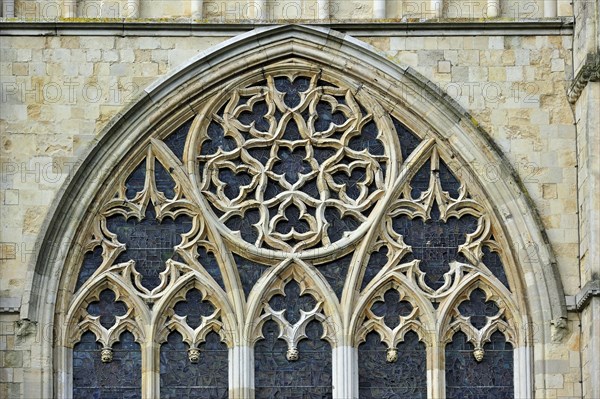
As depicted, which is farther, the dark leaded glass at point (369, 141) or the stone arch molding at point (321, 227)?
the dark leaded glass at point (369, 141)

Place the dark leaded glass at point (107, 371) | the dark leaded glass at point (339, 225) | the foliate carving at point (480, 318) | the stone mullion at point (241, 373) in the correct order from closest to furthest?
the stone mullion at point (241, 373), the dark leaded glass at point (107, 371), the foliate carving at point (480, 318), the dark leaded glass at point (339, 225)

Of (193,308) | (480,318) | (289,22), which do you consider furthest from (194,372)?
(289,22)

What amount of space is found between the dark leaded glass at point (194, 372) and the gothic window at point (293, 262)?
21 millimetres

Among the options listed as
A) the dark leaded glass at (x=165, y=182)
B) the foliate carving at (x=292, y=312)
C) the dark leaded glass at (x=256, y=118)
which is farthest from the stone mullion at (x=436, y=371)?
the dark leaded glass at (x=165, y=182)

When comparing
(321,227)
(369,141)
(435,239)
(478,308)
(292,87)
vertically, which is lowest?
(478,308)

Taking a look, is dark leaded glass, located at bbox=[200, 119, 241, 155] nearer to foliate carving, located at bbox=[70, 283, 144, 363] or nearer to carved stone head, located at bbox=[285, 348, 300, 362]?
foliate carving, located at bbox=[70, 283, 144, 363]

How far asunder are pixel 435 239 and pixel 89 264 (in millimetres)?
3878

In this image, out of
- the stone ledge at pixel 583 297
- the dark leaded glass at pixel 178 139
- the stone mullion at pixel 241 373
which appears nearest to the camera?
the stone ledge at pixel 583 297

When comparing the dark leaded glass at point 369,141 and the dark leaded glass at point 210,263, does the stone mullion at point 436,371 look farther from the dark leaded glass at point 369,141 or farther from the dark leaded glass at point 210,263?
the dark leaded glass at point 210,263

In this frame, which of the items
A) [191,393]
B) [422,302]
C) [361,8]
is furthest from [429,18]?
[191,393]

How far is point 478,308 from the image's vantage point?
25938mm

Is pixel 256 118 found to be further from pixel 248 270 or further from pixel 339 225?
pixel 248 270

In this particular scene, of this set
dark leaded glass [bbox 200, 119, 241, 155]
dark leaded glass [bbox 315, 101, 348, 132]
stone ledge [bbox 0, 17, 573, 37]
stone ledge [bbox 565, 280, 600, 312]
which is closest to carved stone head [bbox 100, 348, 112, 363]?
dark leaded glass [bbox 200, 119, 241, 155]

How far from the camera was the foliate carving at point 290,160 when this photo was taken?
85.7 feet
